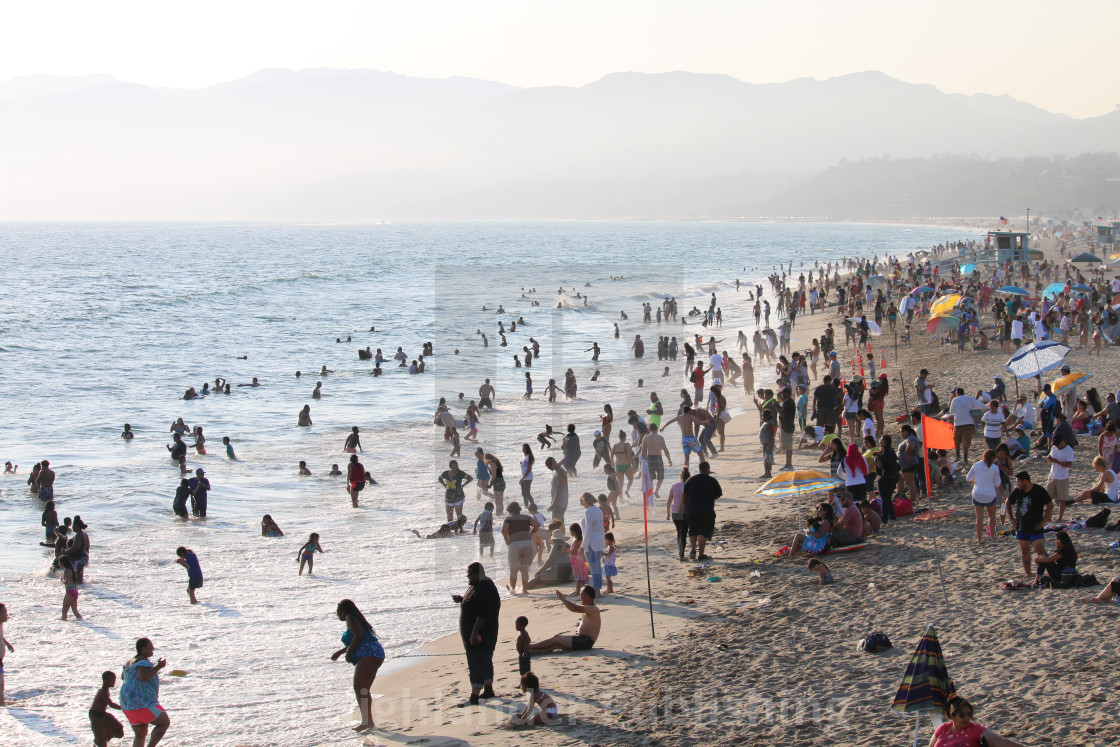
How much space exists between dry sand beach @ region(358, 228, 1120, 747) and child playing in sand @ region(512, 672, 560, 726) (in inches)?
3.6

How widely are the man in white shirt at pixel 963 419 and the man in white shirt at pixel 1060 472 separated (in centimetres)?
300

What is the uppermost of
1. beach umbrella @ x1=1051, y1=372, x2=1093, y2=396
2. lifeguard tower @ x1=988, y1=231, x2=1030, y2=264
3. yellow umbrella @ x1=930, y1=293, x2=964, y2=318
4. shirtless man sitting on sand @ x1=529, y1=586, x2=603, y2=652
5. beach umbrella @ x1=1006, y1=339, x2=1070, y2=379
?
lifeguard tower @ x1=988, y1=231, x2=1030, y2=264

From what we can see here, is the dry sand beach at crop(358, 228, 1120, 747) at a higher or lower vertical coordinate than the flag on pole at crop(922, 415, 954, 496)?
lower

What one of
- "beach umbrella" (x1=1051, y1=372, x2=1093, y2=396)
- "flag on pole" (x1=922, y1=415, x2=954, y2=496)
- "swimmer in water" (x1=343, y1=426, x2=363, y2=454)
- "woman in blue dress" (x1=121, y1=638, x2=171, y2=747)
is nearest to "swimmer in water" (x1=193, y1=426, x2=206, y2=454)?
"swimmer in water" (x1=343, y1=426, x2=363, y2=454)

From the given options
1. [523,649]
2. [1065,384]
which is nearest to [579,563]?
[523,649]

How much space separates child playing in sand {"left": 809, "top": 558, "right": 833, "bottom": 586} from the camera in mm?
9484

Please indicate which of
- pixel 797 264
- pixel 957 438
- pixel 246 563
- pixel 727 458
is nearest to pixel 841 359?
pixel 727 458

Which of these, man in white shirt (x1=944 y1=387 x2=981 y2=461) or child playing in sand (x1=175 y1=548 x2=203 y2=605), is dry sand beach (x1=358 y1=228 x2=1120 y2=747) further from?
child playing in sand (x1=175 y1=548 x2=203 y2=605)

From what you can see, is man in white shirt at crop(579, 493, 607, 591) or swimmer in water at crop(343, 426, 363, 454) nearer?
man in white shirt at crop(579, 493, 607, 591)

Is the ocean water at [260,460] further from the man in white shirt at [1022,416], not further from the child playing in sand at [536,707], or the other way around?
the man in white shirt at [1022,416]

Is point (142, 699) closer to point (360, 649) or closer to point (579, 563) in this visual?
point (360, 649)

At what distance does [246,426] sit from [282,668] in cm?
1816

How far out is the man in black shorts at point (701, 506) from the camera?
10.6 metres

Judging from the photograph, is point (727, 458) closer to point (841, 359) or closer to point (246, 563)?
point (246, 563)
